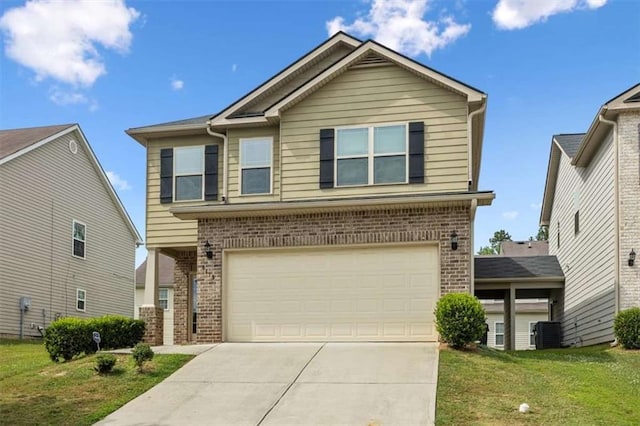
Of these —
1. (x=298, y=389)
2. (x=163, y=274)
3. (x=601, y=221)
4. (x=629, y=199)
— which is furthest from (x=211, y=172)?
(x=163, y=274)

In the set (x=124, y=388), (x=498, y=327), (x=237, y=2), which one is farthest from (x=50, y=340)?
(x=498, y=327)

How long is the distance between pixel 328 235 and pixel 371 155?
2.25 metres

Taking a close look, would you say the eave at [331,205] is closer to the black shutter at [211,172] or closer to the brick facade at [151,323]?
the black shutter at [211,172]

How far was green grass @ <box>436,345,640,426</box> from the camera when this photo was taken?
29.5 feet

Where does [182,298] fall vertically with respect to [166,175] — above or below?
below

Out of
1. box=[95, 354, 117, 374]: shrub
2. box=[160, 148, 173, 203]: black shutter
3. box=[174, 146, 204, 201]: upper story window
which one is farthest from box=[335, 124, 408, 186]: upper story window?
box=[95, 354, 117, 374]: shrub

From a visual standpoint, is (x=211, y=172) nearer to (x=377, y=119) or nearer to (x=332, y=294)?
(x=377, y=119)

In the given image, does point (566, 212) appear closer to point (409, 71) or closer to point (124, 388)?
point (409, 71)

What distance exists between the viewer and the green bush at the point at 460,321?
12.7 m

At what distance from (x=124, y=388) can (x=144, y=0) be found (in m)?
8.33

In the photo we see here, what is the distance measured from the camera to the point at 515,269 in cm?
2017

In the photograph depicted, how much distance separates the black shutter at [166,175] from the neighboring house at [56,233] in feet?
20.9

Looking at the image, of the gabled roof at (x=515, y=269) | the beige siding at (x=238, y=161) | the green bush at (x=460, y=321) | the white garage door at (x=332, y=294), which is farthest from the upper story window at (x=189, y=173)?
the gabled roof at (x=515, y=269)

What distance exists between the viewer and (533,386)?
34.5 feet
